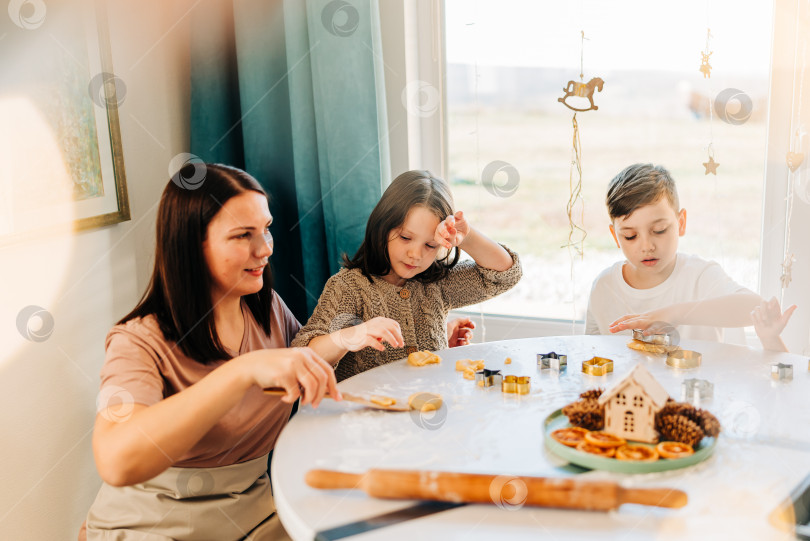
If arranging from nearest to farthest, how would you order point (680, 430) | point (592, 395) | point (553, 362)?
1. point (680, 430)
2. point (592, 395)
3. point (553, 362)

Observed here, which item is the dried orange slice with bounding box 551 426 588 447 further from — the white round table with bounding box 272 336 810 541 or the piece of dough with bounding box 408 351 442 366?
the piece of dough with bounding box 408 351 442 366

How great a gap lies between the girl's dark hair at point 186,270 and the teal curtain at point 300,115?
67 centimetres

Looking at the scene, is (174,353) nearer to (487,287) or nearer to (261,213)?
(261,213)

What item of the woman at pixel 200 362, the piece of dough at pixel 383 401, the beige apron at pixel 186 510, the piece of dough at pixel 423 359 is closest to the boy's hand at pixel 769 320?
the piece of dough at pixel 423 359

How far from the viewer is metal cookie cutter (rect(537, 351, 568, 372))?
4.36 ft

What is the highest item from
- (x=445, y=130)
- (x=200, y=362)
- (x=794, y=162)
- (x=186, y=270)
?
(x=445, y=130)

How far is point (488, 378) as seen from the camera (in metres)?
1.26

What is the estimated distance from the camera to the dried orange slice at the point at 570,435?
38.0 inches

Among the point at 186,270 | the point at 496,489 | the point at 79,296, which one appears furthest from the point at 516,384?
the point at 79,296

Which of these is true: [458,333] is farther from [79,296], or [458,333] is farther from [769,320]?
[79,296]

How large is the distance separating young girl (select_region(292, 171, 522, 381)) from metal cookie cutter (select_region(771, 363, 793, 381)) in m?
0.65

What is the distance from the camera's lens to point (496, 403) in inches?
46.3

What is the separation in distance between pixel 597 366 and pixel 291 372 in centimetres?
59

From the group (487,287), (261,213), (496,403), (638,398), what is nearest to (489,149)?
(487,287)
